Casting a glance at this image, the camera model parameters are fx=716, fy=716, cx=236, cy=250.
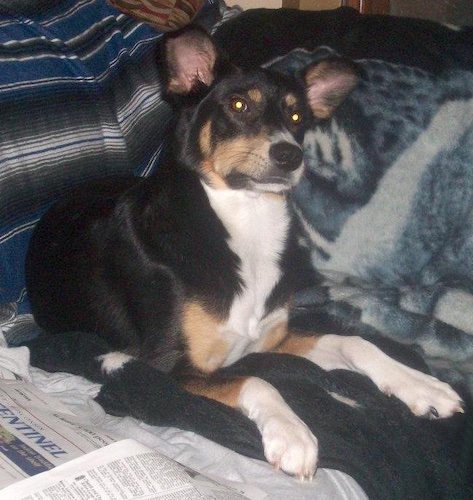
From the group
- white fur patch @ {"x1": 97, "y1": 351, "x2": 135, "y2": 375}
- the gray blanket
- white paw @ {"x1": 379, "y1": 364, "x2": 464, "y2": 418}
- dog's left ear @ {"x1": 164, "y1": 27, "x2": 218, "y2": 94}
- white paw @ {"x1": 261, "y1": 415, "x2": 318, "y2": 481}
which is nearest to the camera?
white paw @ {"x1": 261, "y1": 415, "x2": 318, "y2": 481}

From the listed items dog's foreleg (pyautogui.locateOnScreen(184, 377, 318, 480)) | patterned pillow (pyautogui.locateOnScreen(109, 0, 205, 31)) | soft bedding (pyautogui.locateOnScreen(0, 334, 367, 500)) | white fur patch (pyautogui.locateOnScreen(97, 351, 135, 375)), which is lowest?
soft bedding (pyautogui.locateOnScreen(0, 334, 367, 500))

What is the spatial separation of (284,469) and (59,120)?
1399 millimetres

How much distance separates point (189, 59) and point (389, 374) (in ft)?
3.46

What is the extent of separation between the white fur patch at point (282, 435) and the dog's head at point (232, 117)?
63 centimetres

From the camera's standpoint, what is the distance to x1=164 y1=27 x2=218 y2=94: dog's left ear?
204 centimetres

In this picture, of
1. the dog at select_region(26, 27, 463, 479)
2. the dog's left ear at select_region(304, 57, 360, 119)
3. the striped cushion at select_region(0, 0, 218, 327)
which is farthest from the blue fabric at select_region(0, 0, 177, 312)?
the dog's left ear at select_region(304, 57, 360, 119)

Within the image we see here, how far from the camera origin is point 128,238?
2.14m

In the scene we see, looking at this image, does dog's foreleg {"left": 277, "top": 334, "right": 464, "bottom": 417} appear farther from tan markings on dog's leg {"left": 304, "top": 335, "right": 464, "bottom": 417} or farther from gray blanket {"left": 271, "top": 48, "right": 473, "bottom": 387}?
gray blanket {"left": 271, "top": 48, "right": 473, "bottom": 387}

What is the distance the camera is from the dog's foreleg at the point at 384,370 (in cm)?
182

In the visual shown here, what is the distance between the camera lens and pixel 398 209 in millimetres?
2254

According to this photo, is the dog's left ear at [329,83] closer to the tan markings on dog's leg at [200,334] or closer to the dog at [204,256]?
the dog at [204,256]

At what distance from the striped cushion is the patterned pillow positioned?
4 centimetres

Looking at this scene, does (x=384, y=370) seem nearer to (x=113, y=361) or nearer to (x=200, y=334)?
(x=200, y=334)

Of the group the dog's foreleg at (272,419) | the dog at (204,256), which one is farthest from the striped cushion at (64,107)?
the dog's foreleg at (272,419)
